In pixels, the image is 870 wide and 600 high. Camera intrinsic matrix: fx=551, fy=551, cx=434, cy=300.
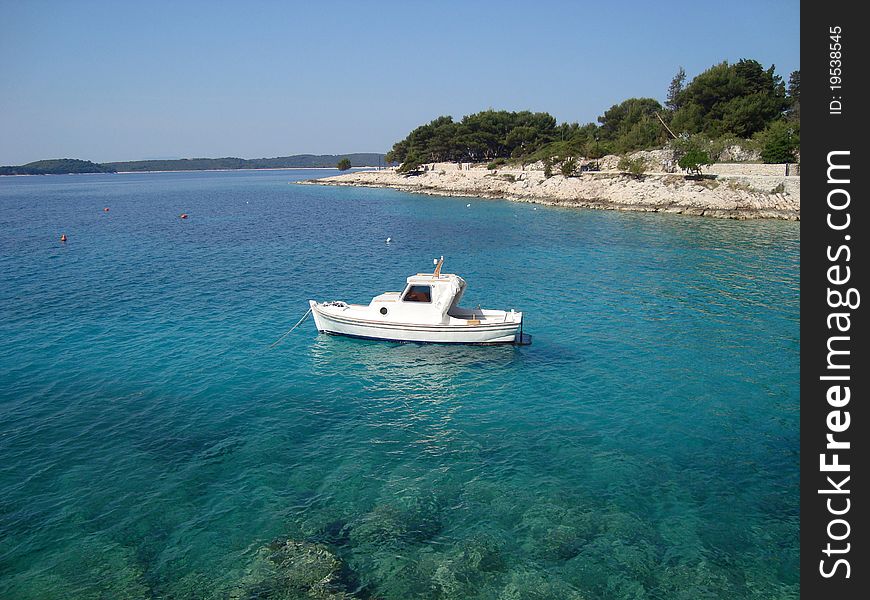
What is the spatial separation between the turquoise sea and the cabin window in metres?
2.43

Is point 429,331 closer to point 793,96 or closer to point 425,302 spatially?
point 425,302

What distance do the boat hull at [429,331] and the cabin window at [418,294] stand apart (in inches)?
54.5

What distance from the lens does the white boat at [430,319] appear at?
26859mm

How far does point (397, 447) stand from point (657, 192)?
76830 millimetres

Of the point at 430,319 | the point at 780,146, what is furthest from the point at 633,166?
the point at 430,319

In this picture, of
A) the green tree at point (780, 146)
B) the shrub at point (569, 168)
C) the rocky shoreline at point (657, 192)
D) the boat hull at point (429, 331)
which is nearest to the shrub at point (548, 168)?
the rocky shoreline at point (657, 192)

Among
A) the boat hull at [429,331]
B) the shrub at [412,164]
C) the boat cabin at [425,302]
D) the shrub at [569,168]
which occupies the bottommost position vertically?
the boat hull at [429,331]

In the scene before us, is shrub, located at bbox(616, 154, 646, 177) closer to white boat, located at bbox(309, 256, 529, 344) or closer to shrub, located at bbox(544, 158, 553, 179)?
shrub, located at bbox(544, 158, 553, 179)

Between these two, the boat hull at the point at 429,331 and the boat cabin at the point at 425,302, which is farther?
the boat cabin at the point at 425,302

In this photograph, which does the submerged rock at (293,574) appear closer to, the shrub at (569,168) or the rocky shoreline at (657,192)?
the rocky shoreline at (657,192)

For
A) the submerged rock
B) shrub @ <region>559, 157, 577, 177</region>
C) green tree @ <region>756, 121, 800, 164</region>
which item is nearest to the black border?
the submerged rock

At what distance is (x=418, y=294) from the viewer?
2773cm

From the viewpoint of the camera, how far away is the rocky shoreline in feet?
239

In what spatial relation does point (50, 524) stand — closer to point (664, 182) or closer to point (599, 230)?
point (599, 230)
